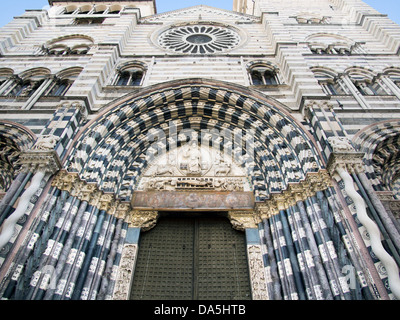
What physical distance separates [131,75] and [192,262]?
7222 millimetres

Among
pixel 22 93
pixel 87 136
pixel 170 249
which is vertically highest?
pixel 22 93

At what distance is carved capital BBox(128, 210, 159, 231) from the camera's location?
676 cm

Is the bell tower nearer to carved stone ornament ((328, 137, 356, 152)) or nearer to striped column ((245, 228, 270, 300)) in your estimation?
carved stone ornament ((328, 137, 356, 152))

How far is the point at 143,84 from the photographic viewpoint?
9.52 metres

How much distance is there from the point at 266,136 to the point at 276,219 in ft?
8.30

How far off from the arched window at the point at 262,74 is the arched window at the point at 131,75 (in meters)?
4.16

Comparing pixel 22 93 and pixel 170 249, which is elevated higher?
pixel 22 93

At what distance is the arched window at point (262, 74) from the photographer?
1031cm

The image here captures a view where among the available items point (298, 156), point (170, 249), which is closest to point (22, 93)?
point (170, 249)

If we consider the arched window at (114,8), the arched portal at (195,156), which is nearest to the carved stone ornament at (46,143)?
the arched portal at (195,156)

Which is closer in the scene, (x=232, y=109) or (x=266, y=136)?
(x=266, y=136)
